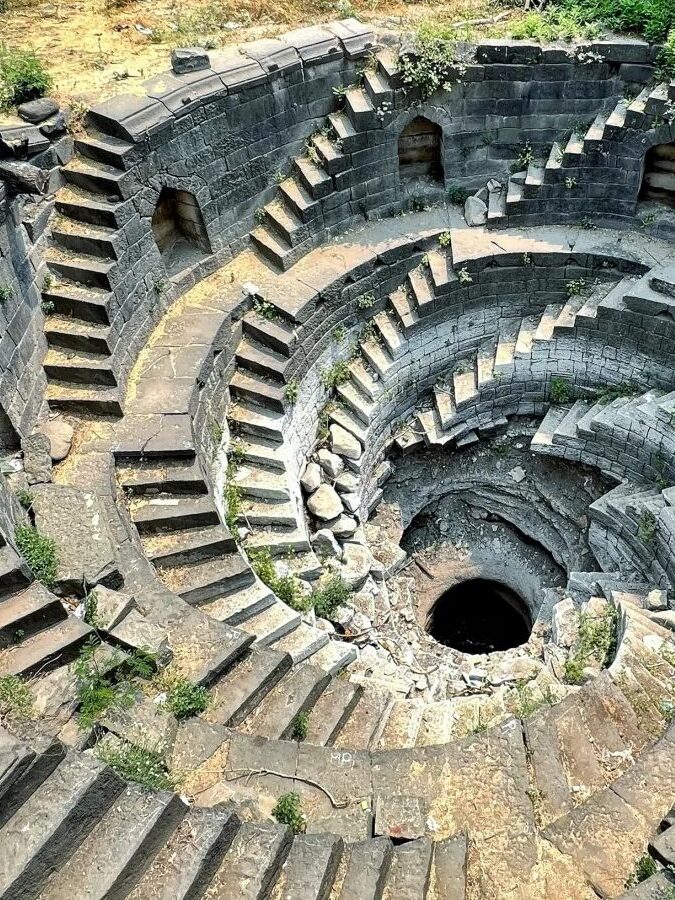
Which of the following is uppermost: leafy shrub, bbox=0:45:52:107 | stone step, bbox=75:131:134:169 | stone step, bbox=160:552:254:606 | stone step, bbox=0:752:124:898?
leafy shrub, bbox=0:45:52:107

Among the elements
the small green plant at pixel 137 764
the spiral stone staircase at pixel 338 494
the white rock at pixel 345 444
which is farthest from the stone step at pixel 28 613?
the white rock at pixel 345 444

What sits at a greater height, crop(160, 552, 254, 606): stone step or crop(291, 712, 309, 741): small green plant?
crop(160, 552, 254, 606): stone step

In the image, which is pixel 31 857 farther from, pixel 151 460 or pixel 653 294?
pixel 653 294

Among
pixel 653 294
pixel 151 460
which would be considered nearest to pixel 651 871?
pixel 151 460

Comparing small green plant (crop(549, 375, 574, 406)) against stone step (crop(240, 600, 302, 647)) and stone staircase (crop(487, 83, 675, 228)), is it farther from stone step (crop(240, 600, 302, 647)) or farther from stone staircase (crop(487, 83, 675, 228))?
stone step (crop(240, 600, 302, 647))

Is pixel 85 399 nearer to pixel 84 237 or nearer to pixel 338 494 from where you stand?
pixel 84 237

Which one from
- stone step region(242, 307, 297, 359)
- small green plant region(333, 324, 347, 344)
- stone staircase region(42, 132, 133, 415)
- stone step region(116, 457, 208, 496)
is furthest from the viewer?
small green plant region(333, 324, 347, 344)

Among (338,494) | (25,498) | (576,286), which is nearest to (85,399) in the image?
(25,498)

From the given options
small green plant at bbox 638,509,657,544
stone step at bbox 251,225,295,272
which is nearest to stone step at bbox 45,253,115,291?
stone step at bbox 251,225,295,272
